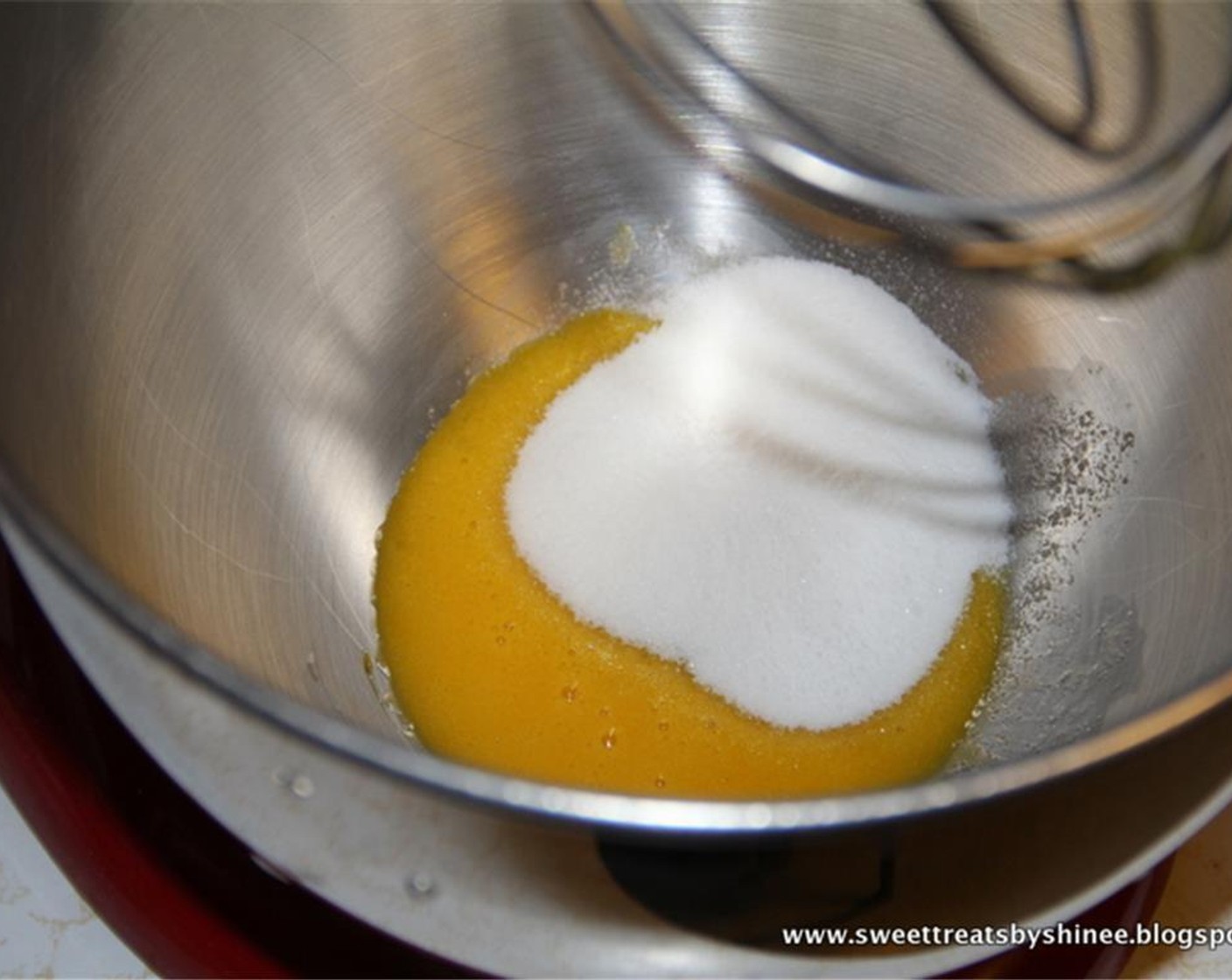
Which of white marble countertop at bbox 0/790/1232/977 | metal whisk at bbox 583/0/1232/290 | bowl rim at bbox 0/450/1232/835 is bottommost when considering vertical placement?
white marble countertop at bbox 0/790/1232/977

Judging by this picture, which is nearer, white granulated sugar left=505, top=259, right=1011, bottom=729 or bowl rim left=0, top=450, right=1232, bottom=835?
bowl rim left=0, top=450, right=1232, bottom=835

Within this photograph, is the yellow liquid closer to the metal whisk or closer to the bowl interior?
the bowl interior

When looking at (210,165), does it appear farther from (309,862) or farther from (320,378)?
(309,862)

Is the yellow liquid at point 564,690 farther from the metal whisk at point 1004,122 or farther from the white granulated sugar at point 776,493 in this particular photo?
the metal whisk at point 1004,122

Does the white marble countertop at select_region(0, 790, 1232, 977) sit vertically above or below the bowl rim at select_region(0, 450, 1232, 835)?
below

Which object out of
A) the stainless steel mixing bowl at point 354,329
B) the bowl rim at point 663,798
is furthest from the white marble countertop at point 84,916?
the bowl rim at point 663,798

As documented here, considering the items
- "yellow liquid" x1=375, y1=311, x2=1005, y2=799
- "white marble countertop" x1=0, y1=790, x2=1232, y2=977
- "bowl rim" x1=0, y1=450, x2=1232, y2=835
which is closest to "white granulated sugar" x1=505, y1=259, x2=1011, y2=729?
"yellow liquid" x1=375, y1=311, x2=1005, y2=799
